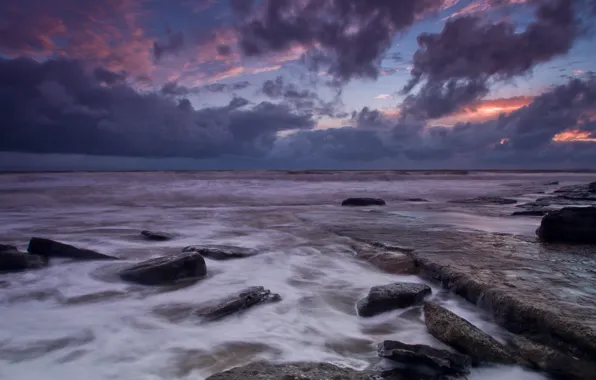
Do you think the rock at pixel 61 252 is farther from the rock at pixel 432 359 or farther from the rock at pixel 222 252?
the rock at pixel 432 359

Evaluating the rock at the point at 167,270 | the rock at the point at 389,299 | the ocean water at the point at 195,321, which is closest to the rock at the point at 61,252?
the ocean water at the point at 195,321

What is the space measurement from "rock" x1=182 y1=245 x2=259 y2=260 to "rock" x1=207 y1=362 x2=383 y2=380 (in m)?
3.16

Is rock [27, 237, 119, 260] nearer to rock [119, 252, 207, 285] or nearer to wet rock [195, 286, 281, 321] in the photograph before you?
rock [119, 252, 207, 285]

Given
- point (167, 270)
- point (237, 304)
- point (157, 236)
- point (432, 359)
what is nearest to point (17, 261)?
point (167, 270)

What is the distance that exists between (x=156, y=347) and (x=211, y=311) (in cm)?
60

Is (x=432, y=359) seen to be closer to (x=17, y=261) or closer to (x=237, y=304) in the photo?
(x=237, y=304)

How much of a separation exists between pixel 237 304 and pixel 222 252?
2068 mm

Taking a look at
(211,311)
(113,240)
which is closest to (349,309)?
(211,311)

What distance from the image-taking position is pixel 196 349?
9.04ft

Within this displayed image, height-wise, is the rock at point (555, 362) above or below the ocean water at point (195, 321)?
above

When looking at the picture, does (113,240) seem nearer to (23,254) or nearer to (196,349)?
(23,254)

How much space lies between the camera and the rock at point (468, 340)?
241cm

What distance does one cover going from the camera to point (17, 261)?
4.74 metres

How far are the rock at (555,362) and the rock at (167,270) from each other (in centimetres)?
327
